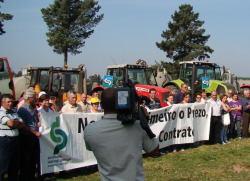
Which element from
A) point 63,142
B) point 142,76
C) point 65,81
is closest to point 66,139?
point 63,142

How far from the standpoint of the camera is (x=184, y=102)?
9.57 meters

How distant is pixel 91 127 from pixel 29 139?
11.9 feet

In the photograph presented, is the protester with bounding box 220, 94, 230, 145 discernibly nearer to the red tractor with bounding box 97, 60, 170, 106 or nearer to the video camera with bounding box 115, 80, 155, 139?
the red tractor with bounding box 97, 60, 170, 106

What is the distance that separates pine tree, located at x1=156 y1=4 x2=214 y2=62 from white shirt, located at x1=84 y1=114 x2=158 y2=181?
40.4 metres

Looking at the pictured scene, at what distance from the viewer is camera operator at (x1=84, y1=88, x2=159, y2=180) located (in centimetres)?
243

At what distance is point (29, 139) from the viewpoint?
582cm

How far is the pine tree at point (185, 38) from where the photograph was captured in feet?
139

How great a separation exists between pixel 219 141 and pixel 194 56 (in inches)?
1301

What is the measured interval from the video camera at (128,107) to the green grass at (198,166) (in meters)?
4.12

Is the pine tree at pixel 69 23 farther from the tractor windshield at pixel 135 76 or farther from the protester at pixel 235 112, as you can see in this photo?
the protester at pixel 235 112

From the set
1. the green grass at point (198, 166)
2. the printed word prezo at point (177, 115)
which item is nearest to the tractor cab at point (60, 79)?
the printed word prezo at point (177, 115)

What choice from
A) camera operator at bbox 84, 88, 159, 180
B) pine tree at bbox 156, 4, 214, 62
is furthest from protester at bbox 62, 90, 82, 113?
pine tree at bbox 156, 4, 214, 62

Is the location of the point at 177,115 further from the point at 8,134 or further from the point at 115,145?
the point at 115,145

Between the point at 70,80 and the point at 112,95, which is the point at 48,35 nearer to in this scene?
the point at 70,80
